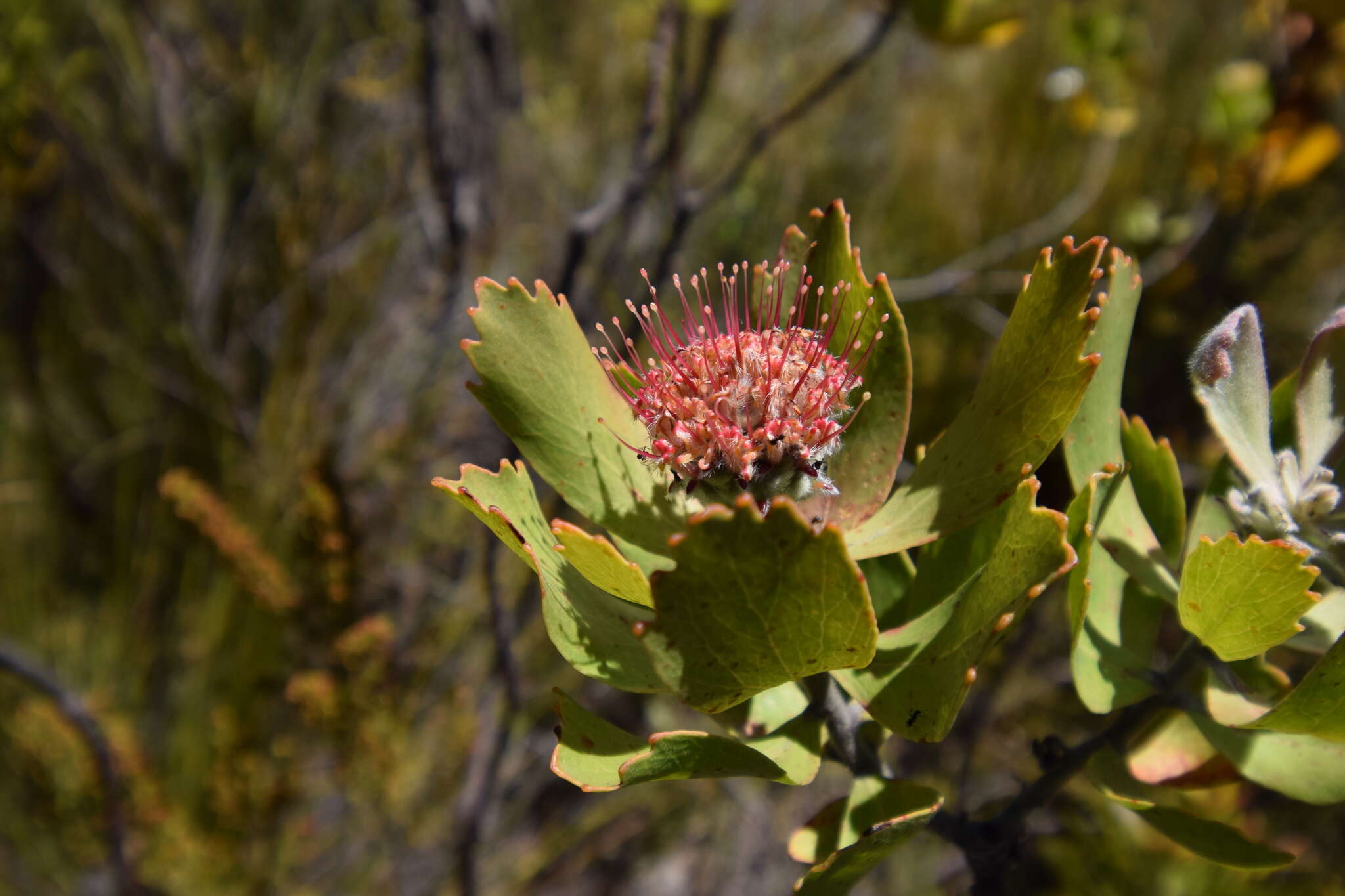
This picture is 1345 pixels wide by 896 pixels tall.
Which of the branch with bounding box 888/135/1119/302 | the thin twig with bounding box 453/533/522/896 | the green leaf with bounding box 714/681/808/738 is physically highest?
the green leaf with bounding box 714/681/808/738

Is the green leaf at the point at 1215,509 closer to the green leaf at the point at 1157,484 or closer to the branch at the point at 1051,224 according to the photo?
the green leaf at the point at 1157,484

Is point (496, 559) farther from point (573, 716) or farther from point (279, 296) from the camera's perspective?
point (279, 296)

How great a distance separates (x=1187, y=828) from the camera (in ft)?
1.67

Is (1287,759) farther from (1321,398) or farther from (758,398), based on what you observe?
(758,398)

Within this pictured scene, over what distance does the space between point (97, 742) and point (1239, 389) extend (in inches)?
46.9

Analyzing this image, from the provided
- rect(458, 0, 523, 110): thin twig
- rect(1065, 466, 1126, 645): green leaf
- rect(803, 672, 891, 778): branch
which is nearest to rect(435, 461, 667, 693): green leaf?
rect(803, 672, 891, 778): branch

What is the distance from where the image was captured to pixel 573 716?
1.44 ft

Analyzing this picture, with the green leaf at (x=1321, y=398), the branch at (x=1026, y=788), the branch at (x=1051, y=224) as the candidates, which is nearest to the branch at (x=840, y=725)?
the branch at (x=1026, y=788)

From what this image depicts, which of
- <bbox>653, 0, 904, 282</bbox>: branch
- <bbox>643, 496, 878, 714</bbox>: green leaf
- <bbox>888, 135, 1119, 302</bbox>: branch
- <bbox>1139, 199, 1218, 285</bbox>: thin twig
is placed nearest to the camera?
<bbox>643, 496, 878, 714</bbox>: green leaf

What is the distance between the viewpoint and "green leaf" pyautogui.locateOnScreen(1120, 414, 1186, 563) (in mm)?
547

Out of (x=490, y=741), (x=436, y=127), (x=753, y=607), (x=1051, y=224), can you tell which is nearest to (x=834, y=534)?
(x=753, y=607)

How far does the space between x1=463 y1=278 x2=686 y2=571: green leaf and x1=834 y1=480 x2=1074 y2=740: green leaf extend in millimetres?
160

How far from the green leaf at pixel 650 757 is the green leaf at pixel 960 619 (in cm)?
6

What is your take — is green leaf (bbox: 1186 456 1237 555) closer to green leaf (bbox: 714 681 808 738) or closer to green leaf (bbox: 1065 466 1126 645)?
green leaf (bbox: 1065 466 1126 645)
